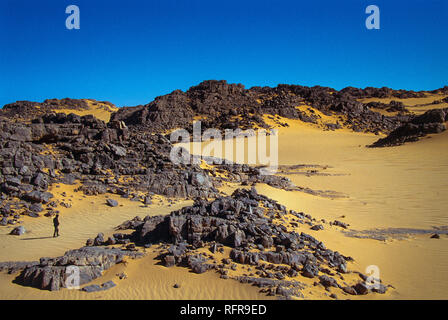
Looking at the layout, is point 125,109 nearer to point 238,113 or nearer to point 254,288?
point 238,113

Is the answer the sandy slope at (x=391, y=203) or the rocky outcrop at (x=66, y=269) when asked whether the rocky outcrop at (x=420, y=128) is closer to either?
the sandy slope at (x=391, y=203)

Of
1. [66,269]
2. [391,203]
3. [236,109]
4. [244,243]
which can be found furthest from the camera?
Result: [236,109]

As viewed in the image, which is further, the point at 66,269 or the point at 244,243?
the point at 244,243

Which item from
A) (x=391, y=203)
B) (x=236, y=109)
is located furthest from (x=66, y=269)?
(x=236, y=109)

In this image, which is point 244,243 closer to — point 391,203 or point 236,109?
point 391,203

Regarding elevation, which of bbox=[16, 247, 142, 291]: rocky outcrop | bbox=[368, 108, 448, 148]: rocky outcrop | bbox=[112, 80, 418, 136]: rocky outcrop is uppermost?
bbox=[112, 80, 418, 136]: rocky outcrop

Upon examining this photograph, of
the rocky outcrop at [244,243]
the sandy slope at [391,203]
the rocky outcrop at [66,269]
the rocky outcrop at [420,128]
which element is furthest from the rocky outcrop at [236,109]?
the rocky outcrop at [66,269]

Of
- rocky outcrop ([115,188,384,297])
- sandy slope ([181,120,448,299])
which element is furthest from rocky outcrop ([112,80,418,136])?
rocky outcrop ([115,188,384,297])

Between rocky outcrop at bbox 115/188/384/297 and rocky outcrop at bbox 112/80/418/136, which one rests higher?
rocky outcrop at bbox 112/80/418/136

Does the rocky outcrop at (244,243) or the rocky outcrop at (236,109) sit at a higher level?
the rocky outcrop at (236,109)

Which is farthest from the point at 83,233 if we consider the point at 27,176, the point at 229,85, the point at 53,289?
the point at 229,85

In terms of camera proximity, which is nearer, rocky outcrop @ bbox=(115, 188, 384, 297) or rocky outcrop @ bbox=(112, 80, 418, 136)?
rocky outcrop @ bbox=(115, 188, 384, 297)

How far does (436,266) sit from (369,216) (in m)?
4.42

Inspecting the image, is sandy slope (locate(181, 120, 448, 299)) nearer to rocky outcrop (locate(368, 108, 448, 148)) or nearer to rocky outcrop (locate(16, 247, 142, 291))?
rocky outcrop (locate(368, 108, 448, 148))
